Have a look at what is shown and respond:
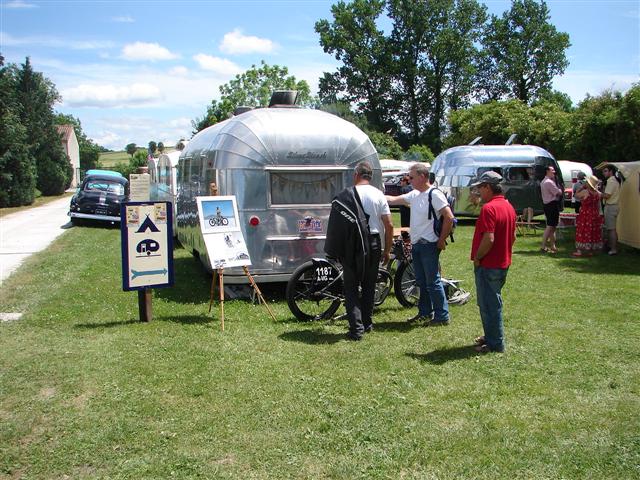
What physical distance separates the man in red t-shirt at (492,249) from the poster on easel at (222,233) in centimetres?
305

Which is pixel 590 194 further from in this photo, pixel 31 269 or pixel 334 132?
pixel 31 269

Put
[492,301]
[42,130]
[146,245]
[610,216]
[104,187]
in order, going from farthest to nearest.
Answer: [42,130] → [104,187] → [610,216] → [146,245] → [492,301]

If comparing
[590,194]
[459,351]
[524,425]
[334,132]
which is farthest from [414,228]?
[590,194]

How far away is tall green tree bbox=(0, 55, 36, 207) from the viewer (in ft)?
95.1

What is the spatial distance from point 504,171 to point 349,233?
16.1 metres

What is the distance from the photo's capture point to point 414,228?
761 centimetres

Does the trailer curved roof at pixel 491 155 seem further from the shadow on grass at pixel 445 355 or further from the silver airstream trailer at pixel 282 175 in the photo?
the shadow on grass at pixel 445 355

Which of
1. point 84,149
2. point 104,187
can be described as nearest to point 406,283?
point 104,187

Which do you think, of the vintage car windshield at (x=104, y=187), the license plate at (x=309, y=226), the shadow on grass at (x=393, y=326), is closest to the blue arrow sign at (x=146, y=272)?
the license plate at (x=309, y=226)

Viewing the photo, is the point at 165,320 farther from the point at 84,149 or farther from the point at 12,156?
the point at 84,149

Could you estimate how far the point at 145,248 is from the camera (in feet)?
25.7

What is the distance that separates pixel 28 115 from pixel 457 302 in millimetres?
42476

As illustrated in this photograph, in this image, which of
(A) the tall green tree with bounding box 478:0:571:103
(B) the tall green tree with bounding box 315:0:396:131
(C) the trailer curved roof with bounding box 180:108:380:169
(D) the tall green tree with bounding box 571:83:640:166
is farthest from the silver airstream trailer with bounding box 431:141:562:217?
(A) the tall green tree with bounding box 478:0:571:103

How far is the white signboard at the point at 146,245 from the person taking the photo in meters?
7.71
